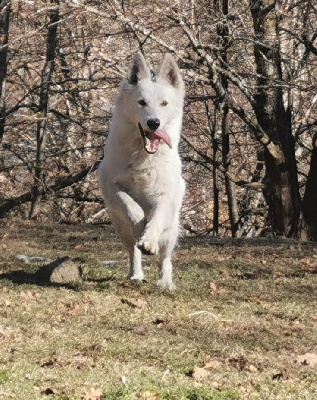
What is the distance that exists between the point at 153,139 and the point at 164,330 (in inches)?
77.8

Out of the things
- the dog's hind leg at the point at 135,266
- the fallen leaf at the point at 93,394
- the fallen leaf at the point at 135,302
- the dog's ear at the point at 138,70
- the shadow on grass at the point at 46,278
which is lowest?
the fallen leaf at the point at 93,394

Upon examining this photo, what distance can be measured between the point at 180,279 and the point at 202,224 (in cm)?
1845

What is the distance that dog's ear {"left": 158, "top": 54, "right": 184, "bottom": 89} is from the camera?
7.89 metres

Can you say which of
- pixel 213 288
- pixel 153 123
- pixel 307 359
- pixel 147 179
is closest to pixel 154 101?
pixel 153 123

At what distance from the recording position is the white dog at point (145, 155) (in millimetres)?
7574

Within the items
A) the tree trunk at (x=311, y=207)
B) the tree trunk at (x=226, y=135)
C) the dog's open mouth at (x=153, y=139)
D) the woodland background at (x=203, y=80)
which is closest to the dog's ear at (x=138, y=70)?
the dog's open mouth at (x=153, y=139)

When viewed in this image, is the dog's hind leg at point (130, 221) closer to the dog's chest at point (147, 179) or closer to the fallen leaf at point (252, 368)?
the dog's chest at point (147, 179)

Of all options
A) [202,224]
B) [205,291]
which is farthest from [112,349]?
[202,224]

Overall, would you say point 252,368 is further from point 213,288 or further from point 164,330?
point 213,288

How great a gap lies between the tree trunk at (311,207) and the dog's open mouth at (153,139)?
7037mm

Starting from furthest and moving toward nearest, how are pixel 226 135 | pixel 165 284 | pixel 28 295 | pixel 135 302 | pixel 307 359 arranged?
pixel 226 135, pixel 165 284, pixel 28 295, pixel 135 302, pixel 307 359

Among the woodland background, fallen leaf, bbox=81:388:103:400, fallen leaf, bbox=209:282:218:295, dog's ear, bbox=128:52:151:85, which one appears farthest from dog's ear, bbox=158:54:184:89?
the woodland background

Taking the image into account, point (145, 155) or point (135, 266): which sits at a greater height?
point (145, 155)

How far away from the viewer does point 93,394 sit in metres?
4.57
